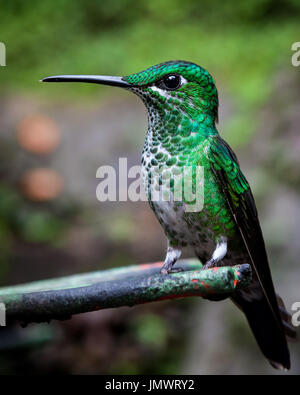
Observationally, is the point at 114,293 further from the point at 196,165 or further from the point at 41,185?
the point at 41,185

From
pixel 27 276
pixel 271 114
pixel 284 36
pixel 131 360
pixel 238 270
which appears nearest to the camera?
pixel 238 270

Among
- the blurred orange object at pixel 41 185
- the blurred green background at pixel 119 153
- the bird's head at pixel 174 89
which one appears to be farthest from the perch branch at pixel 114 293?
the blurred orange object at pixel 41 185

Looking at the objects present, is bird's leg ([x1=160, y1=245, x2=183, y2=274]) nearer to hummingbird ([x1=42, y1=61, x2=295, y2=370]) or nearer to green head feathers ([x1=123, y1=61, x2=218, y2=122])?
hummingbird ([x1=42, y1=61, x2=295, y2=370])

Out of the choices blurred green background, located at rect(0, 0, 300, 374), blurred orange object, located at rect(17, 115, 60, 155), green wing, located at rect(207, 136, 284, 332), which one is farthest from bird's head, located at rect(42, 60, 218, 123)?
blurred orange object, located at rect(17, 115, 60, 155)

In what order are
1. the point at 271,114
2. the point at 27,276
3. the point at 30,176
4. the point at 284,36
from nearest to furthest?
the point at 27,276 < the point at 271,114 < the point at 30,176 < the point at 284,36

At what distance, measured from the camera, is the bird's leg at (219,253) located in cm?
198

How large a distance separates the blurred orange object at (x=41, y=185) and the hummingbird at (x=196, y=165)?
195 inches

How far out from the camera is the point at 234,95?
24.0ft

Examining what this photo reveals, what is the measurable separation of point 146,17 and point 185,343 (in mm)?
5983

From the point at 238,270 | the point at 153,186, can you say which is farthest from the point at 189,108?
the point at 238,270

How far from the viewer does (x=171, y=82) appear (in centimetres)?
192

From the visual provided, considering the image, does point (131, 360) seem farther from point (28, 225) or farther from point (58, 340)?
point (28, 225)

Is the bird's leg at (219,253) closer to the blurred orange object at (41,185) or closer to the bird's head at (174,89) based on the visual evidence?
the bird's head at (174,89)

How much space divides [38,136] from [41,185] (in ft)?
2.63
